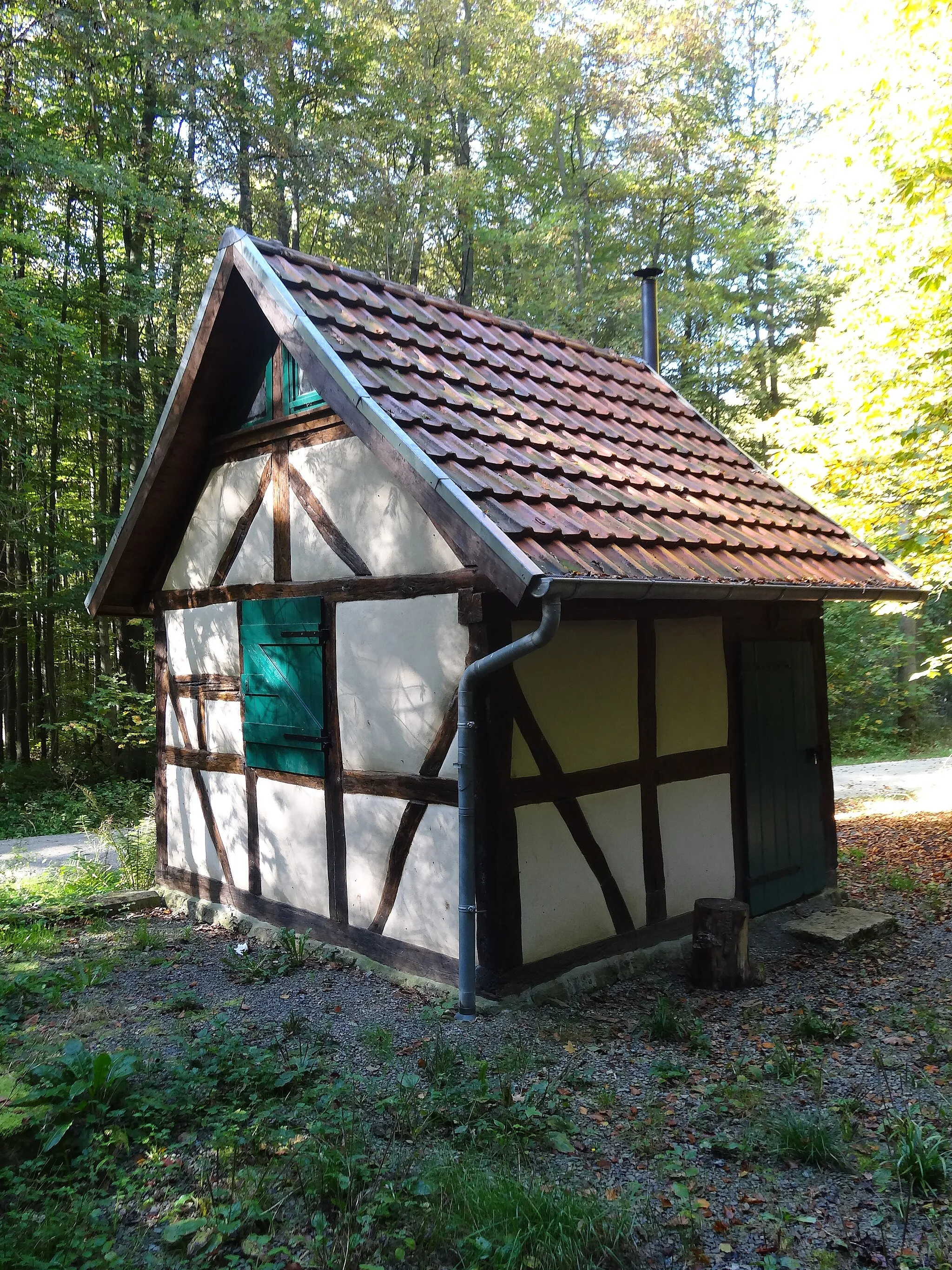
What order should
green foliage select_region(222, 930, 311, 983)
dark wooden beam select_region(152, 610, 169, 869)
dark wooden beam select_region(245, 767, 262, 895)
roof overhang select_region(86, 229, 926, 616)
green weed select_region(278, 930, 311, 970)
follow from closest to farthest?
roof overhang select_region(86, 229, 926, 616) < green foliage select_region(222, 930, 311, 983) < green weed select_region(278, 930, 311, 970) < dark wooden beam select_region(245, 767, 262, 895) < dark wooden beam select_region(152, 610, 169, 869)

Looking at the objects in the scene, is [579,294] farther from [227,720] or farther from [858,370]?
[227,720]

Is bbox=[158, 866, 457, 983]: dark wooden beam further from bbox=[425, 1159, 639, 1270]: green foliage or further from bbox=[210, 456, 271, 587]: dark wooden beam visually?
bbox=[210, 456, 271, 587]: dark wooden beam

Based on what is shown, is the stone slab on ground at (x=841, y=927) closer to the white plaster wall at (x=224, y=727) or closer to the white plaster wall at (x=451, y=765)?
the white plaster wall at (x=451, y=765)

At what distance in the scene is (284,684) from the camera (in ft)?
21.1

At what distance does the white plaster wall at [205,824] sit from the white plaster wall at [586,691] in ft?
9.14

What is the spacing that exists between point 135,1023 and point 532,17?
64.9 feet

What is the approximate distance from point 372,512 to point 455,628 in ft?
3.39

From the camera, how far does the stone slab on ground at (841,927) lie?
6219mm

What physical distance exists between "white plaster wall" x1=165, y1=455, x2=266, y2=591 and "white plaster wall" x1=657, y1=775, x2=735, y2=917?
3671mm

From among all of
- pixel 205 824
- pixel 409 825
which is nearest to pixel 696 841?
pixel 409 825

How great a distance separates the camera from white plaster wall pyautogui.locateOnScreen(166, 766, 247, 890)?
699cm

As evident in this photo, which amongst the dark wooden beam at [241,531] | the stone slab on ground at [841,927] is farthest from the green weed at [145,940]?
the stone slab on ground at [841,927]

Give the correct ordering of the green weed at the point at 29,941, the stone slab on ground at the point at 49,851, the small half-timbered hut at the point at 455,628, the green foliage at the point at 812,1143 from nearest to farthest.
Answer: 1. the green foliage at the point at 812,1143
2. the small half-timbered hut at the point at 455,628
3. the green weed at the point at 29,941
4. the stone slab on ground at the point at 49,851

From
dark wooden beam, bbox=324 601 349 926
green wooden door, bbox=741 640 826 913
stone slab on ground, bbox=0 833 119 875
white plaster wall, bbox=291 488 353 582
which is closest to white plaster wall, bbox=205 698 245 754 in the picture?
dark wooden beam, bbox=324 601 349 926
